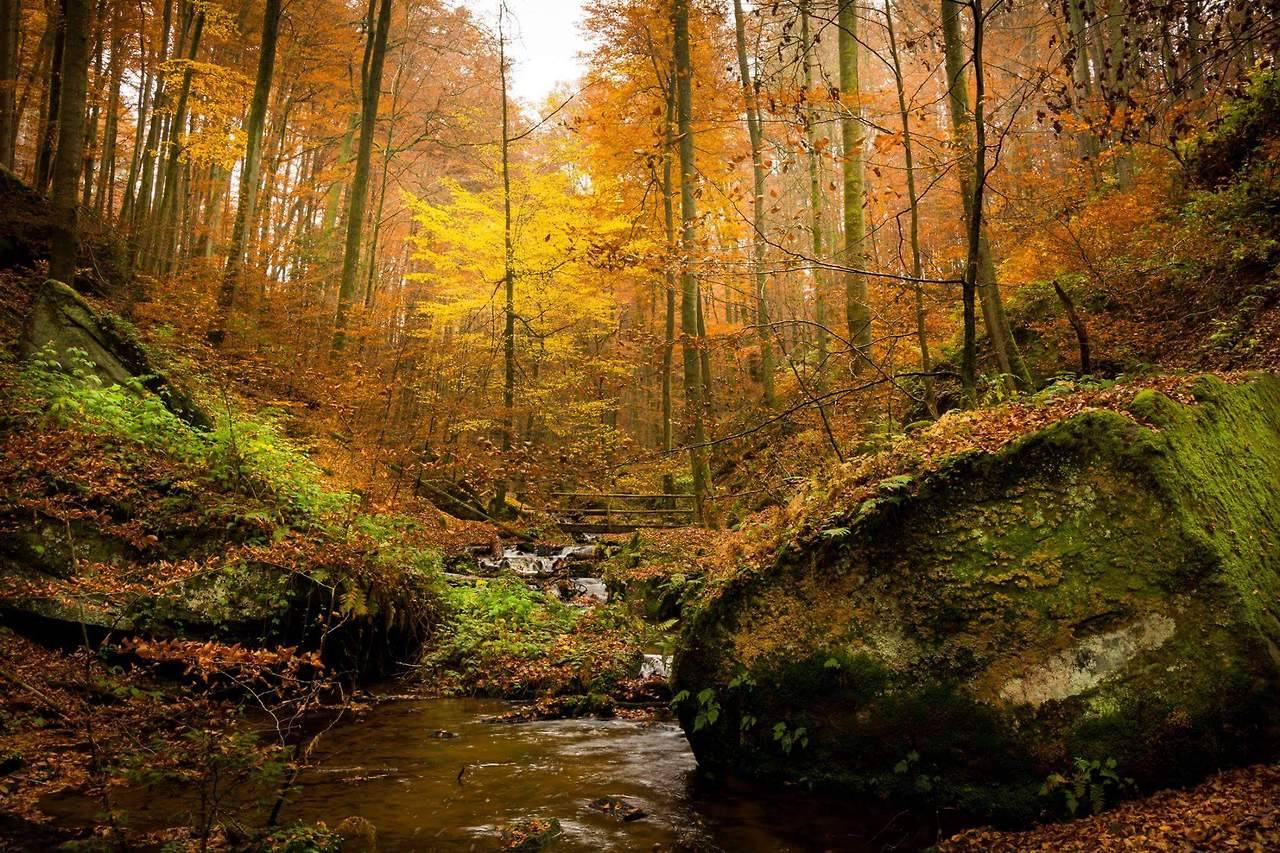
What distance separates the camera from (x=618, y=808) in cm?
457

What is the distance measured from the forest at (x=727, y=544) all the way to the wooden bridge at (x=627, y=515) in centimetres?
229

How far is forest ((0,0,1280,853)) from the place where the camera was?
3.60m

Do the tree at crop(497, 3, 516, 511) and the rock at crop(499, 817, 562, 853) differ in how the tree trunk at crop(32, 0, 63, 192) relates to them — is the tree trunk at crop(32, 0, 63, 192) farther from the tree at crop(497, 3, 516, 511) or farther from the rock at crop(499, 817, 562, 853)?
the rock at crop(499, 817, 562, 853)

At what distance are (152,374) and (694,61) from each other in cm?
1278

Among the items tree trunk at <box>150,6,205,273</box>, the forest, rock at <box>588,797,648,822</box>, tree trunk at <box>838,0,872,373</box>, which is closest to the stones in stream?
the forest

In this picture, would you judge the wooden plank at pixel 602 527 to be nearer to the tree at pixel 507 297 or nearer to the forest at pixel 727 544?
the tree at pixel 507 297

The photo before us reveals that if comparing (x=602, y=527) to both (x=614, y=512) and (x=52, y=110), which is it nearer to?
(x=614, y=512)

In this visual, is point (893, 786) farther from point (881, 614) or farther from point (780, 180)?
point (780, 180)

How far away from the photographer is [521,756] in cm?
562

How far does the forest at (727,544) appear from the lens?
11.8ft

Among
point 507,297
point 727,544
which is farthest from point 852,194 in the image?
point 507,297

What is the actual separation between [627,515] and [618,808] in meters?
15.4

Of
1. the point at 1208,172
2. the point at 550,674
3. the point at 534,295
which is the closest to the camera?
the point at 550,674

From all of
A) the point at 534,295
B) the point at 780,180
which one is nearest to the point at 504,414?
the point at 534,295
